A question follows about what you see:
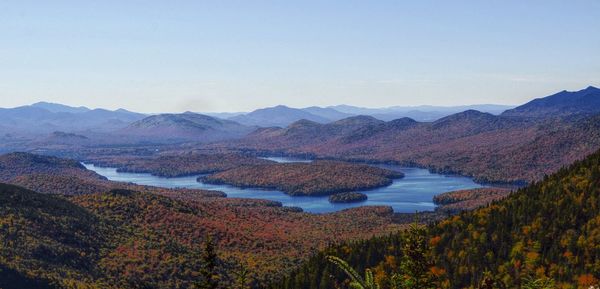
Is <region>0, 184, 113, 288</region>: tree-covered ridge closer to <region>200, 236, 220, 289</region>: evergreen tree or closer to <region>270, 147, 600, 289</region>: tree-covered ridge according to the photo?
<region>270, 147, 600, 289</region>: tree-covered ridge

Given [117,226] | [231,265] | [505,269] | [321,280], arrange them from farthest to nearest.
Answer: [117,226] < [231,265] < [321,280] < [505,269]

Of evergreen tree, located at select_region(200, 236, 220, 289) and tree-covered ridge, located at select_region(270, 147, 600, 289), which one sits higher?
evergreen tree, located at select_region(200, 236, 220, 289)

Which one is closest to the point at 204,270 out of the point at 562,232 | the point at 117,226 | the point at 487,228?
the point at 562,232

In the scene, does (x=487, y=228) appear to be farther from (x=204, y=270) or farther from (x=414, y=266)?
(x=204, y=270)

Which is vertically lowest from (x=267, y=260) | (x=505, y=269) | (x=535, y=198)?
(x=267, y=260)

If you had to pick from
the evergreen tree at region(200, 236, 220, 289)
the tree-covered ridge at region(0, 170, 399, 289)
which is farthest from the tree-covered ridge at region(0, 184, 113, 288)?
the evergreen tree at region(200, 236, 220, 289)

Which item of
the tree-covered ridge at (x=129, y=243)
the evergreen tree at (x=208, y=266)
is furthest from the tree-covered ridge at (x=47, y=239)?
the evergreen tree at (x=208, y=266)

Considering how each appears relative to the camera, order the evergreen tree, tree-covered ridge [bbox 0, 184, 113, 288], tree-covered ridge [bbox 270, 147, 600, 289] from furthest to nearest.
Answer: tree-covered ridge [bbox 0, 184, 113, 288], tree-covered ridge [bbox 270, 147, 600, 289], the evergreen tree

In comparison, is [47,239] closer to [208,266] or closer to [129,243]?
[129,243]

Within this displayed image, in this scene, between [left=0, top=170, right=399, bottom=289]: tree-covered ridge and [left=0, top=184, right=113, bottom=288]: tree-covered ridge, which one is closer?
[left=0, top=184, right=113, bottom=288]: tree-covered ridge
